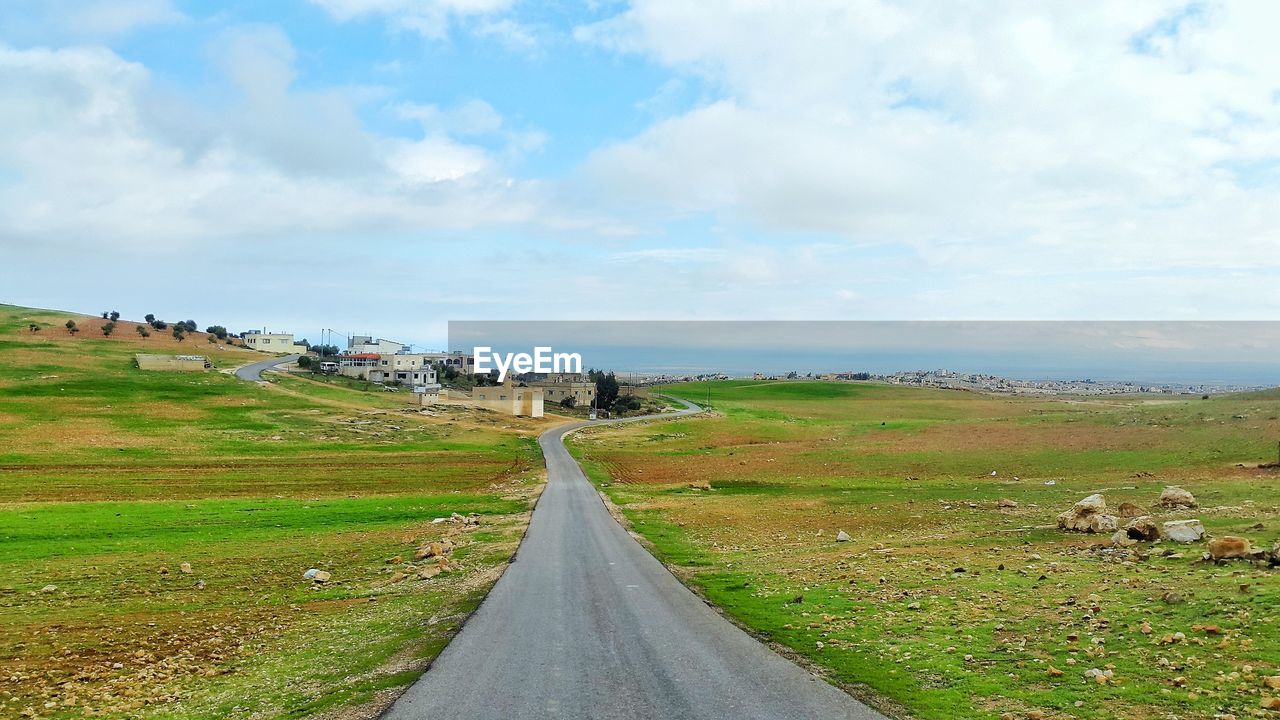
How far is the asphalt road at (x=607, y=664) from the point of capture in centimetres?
1132

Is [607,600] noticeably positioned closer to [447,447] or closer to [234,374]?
[447,447]

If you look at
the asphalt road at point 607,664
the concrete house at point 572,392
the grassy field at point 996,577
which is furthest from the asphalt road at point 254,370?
the asphalt road at point 607,664

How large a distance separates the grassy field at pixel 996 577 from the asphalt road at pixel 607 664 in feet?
3.85

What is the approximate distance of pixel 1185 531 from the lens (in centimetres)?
2083

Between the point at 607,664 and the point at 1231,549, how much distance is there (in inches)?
608

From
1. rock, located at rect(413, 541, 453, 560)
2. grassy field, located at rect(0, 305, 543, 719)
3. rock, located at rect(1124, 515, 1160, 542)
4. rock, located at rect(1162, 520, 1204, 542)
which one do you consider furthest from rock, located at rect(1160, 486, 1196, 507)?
rock, located at rect(413, 541, 453, 560)

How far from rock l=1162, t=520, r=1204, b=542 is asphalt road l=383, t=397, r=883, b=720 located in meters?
14.1

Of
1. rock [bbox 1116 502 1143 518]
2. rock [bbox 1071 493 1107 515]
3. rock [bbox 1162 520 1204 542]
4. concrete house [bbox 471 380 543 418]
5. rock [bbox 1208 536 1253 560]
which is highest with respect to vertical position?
rock [bbox 1208 536 1253 560]

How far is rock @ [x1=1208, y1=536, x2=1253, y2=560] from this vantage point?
689 inches

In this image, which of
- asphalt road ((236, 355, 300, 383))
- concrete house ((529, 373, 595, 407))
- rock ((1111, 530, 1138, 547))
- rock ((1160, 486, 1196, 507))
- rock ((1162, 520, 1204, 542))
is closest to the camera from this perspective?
rock ((1162, 520, 1204, 542))

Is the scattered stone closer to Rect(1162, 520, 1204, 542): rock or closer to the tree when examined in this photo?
Rect(1162, 520, 1204, 542): rock

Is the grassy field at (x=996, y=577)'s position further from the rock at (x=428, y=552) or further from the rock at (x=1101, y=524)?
the rock at (x=428, y=552)

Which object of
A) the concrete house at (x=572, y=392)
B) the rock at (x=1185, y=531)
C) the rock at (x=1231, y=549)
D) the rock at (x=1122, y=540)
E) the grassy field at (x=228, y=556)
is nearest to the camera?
the grassy field at (x=228, y=556)

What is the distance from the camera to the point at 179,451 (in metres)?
71.9
